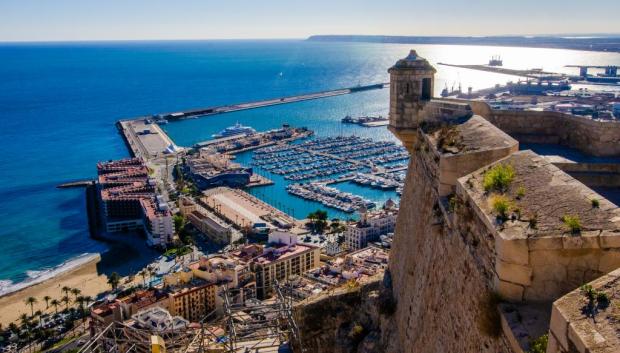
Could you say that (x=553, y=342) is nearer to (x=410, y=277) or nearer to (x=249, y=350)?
(x=410, y=277)

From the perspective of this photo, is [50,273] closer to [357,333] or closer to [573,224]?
[357,333]

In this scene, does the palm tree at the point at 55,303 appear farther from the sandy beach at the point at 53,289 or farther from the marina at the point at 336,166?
the marina at the point at 336,166

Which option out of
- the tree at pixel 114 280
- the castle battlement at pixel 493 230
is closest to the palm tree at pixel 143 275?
the tree at pixel 114 280

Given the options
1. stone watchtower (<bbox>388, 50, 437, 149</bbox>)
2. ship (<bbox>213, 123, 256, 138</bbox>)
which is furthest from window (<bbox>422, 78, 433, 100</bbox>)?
ship (<bbox>213, 123, 256, 138</bbox>)

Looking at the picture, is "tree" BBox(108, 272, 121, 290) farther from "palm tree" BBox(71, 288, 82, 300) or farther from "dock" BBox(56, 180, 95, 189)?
"dock" BBox(56, 180, 95, 189)

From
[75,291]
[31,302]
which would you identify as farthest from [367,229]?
[31,302]
